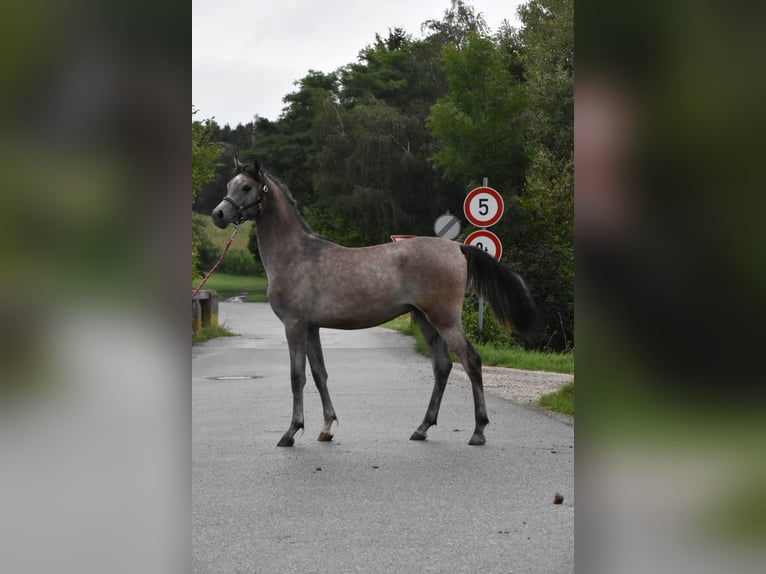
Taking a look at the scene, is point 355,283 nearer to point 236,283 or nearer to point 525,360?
point 525,360

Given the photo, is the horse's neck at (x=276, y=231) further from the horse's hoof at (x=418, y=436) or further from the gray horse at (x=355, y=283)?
the horse's hoof at (x=418, y=436)

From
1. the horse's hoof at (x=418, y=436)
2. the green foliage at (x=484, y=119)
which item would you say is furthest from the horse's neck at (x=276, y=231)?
the green foliage at (x=484, y=119)

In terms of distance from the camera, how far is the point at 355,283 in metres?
8.08

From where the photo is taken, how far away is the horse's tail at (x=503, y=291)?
829 cm

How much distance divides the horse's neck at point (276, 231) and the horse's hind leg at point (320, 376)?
0.73 meters

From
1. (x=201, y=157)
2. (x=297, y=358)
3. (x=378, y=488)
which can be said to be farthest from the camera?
(x=201, y=157)

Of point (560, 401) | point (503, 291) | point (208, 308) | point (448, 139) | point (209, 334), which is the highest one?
point (448, 139)

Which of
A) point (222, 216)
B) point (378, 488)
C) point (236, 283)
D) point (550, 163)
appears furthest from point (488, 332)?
point (236, 283)

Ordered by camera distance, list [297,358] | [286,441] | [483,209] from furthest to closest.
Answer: [483,209], [297,358], [286,441]

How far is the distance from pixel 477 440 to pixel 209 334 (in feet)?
47.4

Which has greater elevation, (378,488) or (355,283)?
(355,283)
